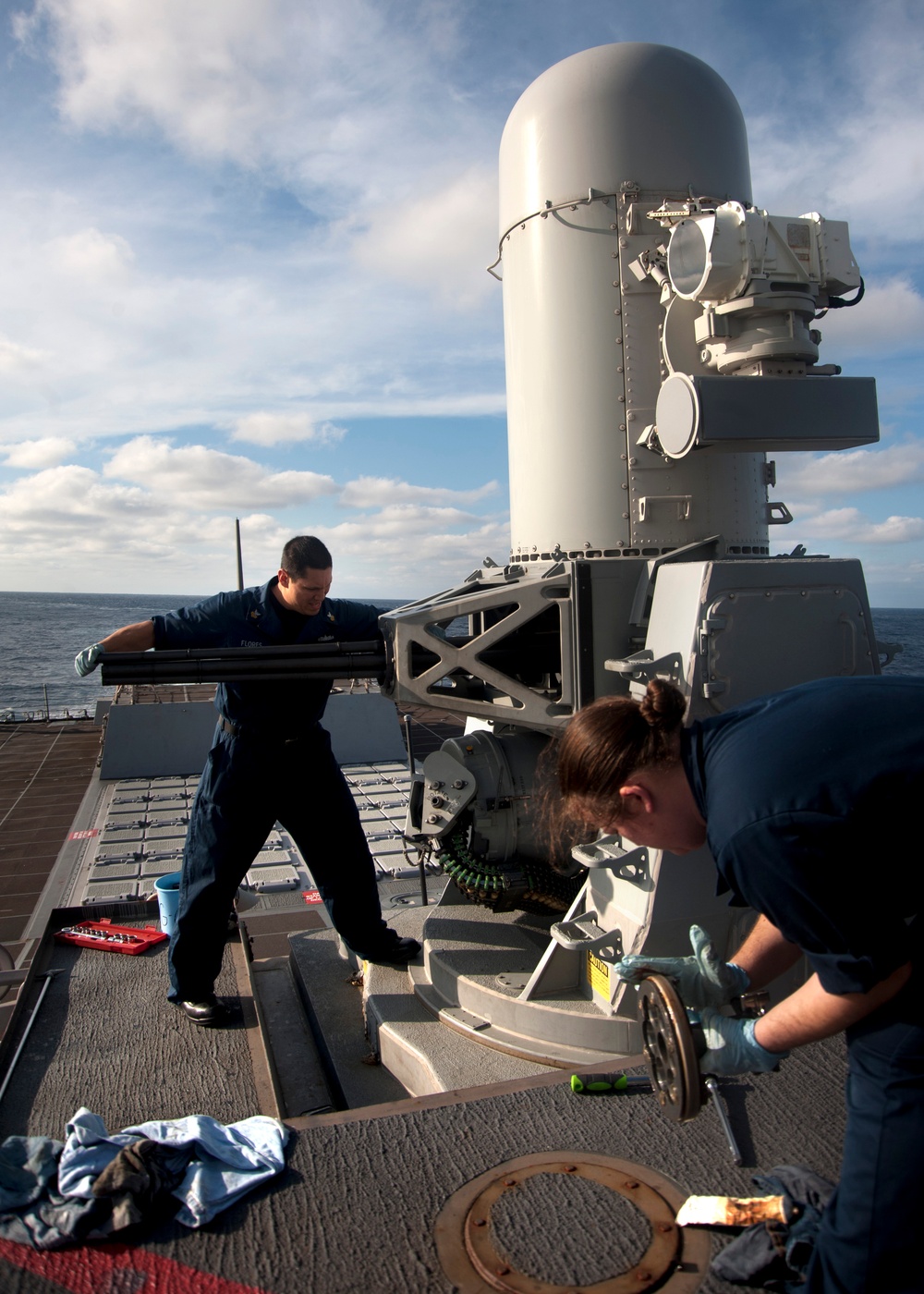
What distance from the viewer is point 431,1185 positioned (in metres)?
3.10

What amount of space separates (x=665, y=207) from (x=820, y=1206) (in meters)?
4.42

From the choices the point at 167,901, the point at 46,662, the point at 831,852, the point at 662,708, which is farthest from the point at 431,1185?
the point at 46,662

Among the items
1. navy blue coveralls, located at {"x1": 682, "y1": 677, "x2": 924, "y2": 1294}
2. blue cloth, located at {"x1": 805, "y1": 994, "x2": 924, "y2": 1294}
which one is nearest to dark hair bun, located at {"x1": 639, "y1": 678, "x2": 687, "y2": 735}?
navy blue coveralls, located at {"x1": 682, "y1": 677, "x2": 924, "y2": 1294}

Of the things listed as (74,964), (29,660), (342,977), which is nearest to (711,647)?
(342,977)

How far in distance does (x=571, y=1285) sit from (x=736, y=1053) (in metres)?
0.91

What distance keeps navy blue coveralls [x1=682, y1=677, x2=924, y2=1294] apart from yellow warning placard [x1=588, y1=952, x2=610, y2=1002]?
229cm

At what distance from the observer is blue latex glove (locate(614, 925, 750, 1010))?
2.66 m

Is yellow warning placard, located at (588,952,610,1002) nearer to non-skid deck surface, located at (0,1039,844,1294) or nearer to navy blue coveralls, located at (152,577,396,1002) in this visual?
non-skid deck surface, located at (0,1039,844,1294)

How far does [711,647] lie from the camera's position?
4.16 m

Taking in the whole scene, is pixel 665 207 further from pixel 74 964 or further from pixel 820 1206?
pixel 74 964

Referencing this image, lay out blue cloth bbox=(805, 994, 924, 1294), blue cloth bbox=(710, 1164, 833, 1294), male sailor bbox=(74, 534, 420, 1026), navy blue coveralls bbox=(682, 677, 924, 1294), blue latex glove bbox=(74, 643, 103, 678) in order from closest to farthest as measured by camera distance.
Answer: navy blue coveralls bbox=(682, 677, 924, 1294)
blue cloth bbox=(805, 994, 924, 1294)
blue cloth bbox=(710, 1164, 833, 1294)
blue latex glove bbox=(74, 643, 103, 678)
male sailor bbox=(74, 534, 420, 1026)

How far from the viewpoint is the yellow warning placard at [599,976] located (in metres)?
4.51

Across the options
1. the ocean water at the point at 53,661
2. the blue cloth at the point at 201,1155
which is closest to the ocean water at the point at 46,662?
the ocean water at the point at 53,661

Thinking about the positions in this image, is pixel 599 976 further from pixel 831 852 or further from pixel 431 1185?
pixel 831 852
